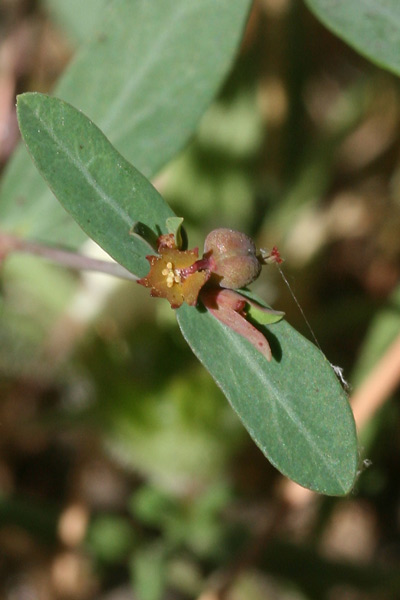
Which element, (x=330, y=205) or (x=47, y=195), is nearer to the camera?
(x=47, y=195)

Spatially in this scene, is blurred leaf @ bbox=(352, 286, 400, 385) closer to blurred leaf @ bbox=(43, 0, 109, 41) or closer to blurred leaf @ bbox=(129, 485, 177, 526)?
blurred leaf @ bbox=(129, 485, 177, 526)

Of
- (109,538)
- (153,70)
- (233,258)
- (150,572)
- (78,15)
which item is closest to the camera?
(233,258)

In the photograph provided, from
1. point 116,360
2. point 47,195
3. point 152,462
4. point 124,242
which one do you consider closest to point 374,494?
point 152,462

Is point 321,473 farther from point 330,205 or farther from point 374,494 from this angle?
point 330,205

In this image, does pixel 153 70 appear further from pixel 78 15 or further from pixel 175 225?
pixel 78 15

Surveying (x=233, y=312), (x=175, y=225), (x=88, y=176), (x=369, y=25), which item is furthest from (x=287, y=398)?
(x=369, y=25)

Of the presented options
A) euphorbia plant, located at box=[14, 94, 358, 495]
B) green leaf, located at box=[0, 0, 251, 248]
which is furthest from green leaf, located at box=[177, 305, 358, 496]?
green leaf, located at box=[0, 0, 251, 248]
